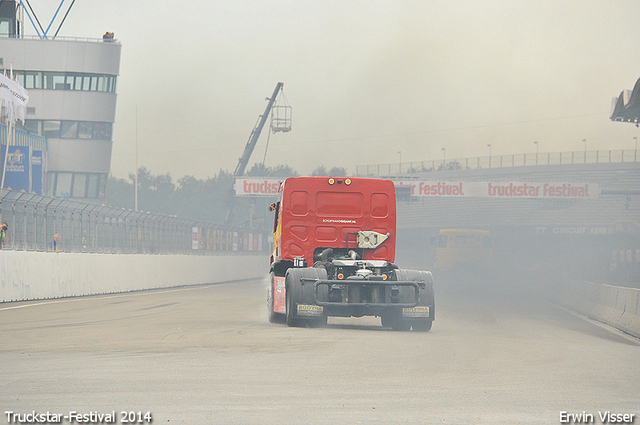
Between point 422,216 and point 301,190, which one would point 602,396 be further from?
point 422,216

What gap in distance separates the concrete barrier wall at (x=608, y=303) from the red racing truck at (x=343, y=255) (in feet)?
14.9

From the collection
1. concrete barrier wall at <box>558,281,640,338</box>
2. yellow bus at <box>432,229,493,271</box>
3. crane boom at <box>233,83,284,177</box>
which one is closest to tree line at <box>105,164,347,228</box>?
crane boom at <box>233,83,284,177</box>

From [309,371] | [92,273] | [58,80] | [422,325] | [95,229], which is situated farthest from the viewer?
[58,80]

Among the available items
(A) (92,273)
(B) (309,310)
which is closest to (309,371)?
(B) (309,310)

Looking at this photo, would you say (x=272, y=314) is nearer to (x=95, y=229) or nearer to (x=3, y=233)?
(x=3, y=233)

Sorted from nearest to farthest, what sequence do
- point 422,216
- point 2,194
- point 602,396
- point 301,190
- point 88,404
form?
point 88,404 → point 602,396 → point 301,190 → point 2,194 → point 422,216

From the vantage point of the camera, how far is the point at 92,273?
91.3ft

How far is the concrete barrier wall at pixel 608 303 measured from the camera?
1733 cm

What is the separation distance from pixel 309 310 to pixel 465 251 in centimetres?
4531

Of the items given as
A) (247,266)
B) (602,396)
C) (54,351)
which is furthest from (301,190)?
(247,266)

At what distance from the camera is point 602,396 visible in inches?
326

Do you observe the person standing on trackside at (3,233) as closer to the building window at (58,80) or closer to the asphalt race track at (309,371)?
the asphalt race track at (309,371)

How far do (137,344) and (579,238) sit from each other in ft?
235

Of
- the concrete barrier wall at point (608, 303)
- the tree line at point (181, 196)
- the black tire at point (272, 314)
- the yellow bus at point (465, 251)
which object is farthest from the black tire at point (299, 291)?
the tree line at point (181, 196)
